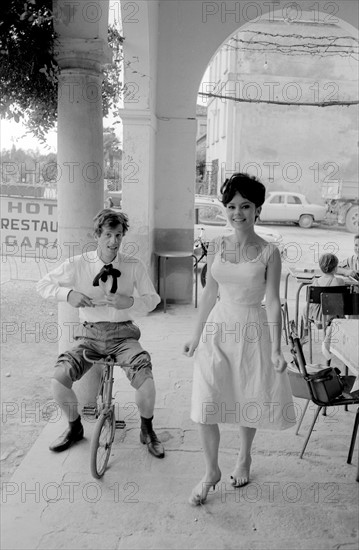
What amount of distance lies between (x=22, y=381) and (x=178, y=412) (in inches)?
66.7

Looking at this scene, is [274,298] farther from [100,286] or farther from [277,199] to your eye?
[277,199]

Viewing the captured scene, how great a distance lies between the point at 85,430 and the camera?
3557mm

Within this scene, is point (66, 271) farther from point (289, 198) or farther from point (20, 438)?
point (289, 198)

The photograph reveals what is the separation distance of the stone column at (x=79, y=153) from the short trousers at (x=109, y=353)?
54 centimetres

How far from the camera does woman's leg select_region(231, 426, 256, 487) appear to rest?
2906 mm

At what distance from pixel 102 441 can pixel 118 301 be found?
80 cm

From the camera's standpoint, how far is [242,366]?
268 cm

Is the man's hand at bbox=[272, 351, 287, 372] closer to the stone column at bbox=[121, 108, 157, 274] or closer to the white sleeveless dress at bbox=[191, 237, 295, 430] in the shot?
the white sleeveless dress at bbox=[191, 237, 295, 430]

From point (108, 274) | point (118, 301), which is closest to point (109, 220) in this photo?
point (108, 274)

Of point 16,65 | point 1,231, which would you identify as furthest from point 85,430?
point 1,231

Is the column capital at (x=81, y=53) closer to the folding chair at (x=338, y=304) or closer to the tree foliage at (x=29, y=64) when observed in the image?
the tree foliage at (x=29, y=64)

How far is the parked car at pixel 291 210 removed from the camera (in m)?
18.0

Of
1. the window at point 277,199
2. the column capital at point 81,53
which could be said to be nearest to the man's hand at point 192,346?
the column capital at point 81,53

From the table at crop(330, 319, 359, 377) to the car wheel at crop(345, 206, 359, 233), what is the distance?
46.7ft
